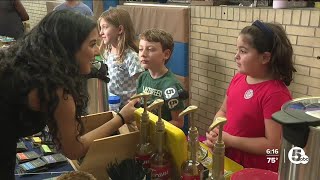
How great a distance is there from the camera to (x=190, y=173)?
1.00 metres

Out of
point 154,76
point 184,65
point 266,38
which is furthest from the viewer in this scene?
point 184,65

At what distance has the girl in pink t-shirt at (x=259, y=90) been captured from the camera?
1537 mm

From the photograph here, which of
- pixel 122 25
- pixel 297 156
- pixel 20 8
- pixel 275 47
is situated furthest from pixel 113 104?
pixel 20 8

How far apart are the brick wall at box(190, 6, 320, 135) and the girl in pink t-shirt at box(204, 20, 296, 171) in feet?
2.53

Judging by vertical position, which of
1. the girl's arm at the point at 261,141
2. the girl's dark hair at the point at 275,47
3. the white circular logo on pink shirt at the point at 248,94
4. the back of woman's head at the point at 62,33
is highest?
the back of woman's head at the point at 62,33

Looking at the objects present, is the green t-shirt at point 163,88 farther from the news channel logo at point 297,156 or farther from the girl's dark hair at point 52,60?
the news channel logo at point 297,156

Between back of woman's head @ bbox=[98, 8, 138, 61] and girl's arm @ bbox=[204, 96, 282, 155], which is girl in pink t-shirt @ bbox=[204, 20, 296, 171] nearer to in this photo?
girl's arm @ bbox=[204, 96, 282, 155]

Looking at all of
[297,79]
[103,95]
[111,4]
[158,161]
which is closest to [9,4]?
[111,4]

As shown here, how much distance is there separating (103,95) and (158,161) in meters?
0.63

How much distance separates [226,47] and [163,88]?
1.15 m

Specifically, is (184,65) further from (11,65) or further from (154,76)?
(11,65)

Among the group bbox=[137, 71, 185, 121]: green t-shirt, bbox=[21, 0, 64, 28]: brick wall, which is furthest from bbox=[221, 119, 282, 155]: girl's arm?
bbox=[21, 0, 64, 28]: brick wall

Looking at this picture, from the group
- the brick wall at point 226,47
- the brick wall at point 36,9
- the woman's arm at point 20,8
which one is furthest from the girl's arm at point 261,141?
the brick wall at point 36,9

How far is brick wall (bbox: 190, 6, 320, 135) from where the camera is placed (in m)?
2.28
